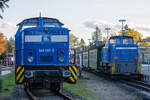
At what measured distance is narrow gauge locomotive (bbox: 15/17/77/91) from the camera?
37.4 feet

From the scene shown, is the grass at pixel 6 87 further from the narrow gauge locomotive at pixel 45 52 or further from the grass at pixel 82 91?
the grass at pixel 82 91

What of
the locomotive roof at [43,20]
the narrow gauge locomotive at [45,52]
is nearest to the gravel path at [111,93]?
the narrow gauge locomotive at [45,52]

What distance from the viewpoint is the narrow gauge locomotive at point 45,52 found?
11.4 metres

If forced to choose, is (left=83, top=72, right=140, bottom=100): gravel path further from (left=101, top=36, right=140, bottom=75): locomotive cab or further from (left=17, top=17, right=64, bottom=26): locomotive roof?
(left=17, top=17, right=64, bottom=26): locomotive roof

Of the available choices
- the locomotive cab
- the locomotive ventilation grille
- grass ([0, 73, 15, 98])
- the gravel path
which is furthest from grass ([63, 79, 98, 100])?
the locomotive ventilation grille

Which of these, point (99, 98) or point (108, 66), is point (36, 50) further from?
point (108, 66)

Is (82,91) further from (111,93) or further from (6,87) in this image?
(6,87)

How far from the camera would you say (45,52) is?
1200cm

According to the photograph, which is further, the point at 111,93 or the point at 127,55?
the point at 127,55

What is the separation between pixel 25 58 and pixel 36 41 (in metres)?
0.92

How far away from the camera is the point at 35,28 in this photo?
39.1 feet

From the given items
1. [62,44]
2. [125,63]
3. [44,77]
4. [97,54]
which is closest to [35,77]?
[44,77]

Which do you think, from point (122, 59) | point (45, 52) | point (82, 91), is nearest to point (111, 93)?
point (82, 91)

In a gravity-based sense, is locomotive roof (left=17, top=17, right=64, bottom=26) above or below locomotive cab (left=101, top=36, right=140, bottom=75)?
above
